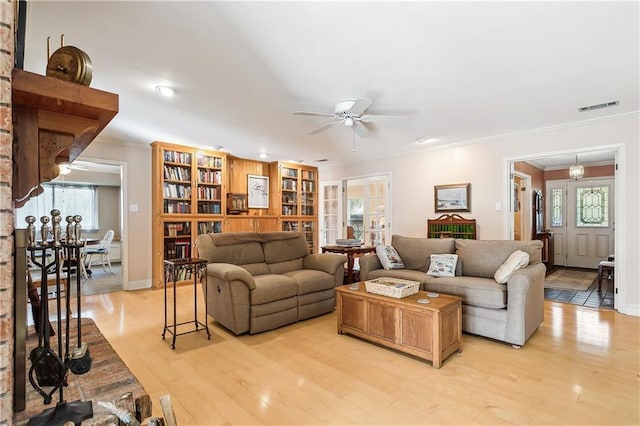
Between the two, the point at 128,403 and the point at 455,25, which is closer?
the point at 128,403

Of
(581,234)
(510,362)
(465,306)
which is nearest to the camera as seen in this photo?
(510,362)

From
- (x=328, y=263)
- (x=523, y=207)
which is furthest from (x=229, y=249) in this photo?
(x=523, y=207)

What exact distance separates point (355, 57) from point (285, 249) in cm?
242

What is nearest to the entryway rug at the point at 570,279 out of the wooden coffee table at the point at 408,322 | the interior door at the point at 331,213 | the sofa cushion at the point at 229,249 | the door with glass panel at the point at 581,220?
the door with glass panel at the point at 581,220

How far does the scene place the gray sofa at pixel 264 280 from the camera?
10.1 ft

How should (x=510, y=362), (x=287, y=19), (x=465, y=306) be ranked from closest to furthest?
(x=287, y=19)
(x=510, y=362)
(x=465, y=306)

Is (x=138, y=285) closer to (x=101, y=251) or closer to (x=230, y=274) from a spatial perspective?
(x=101, y=251)

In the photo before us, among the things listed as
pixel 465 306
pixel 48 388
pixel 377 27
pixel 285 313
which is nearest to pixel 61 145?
pixel 48 388

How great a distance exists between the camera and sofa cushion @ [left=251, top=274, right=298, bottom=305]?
3123 mm

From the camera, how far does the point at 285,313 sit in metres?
3.36

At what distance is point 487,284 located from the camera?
3.06m

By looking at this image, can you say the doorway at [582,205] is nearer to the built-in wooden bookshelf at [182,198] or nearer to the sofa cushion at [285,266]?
the sofa cushion at [285,266]

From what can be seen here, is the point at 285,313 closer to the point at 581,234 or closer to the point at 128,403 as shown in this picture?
the point at 128,403

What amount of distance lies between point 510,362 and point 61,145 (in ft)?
10.2
